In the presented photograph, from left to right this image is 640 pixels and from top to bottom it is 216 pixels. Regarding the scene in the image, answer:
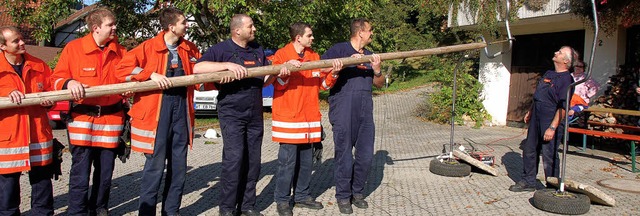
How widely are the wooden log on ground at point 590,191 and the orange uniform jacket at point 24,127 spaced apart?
17.8ft

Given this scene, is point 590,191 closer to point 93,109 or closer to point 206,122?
point 93,109

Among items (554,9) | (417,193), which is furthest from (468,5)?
(417,193)

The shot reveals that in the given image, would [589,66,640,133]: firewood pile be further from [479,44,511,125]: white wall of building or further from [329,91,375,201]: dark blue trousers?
[329,91,375,201]: dark blue trousers

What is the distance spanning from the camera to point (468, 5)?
13.5 metres

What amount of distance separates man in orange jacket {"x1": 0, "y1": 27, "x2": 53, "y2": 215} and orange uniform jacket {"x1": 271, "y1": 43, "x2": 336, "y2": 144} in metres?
2.13

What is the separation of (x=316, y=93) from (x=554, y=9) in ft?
24.8

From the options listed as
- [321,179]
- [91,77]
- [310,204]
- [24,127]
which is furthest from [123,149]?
[321,179]

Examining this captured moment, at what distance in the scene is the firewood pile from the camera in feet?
35.3

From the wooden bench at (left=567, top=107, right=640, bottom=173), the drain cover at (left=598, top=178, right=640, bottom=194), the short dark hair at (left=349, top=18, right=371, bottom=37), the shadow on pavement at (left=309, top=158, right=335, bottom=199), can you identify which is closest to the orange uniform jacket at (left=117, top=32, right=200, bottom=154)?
the short dark hair at (left=349, top=18, right=371, bottom=37)

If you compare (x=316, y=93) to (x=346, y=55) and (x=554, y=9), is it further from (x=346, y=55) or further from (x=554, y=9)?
(x=554, y=9)

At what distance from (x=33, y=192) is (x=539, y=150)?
18.9ft

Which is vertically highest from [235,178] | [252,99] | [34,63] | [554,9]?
[554,9]

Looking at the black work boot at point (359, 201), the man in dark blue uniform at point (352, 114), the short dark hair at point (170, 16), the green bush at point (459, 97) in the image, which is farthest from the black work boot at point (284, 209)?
the green bush at point (459, 97)

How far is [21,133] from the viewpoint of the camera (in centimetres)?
445
